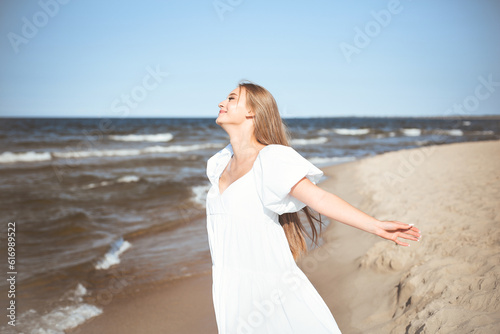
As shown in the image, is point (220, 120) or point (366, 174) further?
point (366, 174)

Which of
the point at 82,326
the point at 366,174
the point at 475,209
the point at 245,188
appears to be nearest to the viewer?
the point at 245,188

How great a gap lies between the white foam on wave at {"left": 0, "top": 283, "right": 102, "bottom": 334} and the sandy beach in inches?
5.2

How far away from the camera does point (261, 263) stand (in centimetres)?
205

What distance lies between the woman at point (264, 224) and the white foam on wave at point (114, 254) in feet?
13.4

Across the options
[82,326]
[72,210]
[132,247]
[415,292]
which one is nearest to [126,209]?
[72,210]

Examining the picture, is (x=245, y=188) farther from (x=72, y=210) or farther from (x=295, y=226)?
(x=72, y=210)

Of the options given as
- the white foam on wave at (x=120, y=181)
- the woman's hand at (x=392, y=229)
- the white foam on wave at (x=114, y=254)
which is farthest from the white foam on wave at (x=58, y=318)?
the white foam on wave at (x=120, y=181)

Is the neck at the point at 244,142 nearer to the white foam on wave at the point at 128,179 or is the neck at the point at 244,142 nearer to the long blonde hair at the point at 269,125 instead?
the long blonde hair at the point at 269,125

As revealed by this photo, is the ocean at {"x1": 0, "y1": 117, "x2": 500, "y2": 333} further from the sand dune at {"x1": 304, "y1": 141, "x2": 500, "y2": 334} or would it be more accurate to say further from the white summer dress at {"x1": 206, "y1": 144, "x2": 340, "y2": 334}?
the white summer dress at {"x1": 206, "y1": 144, "x2": 340, "y2": 334}

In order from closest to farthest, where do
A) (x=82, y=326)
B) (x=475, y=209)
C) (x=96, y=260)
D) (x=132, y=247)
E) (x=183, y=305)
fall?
(x=82, y=326) < (x=183, y=305) < (x=475, y=209) < (x=96, y=260) < (x=132, y=247)

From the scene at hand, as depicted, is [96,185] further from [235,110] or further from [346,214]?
[346,214]

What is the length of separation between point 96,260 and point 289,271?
4.70 meters

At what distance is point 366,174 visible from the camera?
11.0 m

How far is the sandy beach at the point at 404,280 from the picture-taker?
2711 mm
